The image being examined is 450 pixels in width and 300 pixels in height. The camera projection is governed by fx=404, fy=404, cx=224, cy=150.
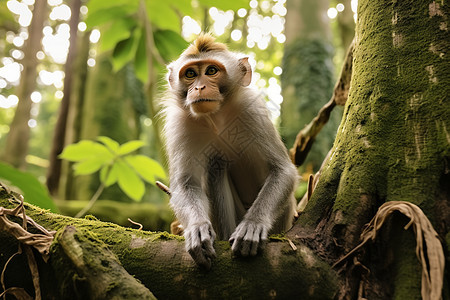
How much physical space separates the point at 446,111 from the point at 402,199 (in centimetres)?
52

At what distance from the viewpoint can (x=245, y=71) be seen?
3.99m

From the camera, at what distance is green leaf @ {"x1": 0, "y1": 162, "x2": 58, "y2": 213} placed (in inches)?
111

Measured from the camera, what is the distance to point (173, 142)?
149 inches

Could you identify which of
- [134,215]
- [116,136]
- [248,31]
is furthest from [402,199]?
[248,31]

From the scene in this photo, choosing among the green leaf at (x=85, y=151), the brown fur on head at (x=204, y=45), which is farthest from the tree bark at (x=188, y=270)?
the green leaf at (x=85, y=151)

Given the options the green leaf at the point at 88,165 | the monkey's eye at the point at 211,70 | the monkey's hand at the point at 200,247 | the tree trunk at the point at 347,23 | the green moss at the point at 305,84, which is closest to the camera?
the monkey's hand at the point at 200,247

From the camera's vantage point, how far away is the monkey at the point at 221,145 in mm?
3434

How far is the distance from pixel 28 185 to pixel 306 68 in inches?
311

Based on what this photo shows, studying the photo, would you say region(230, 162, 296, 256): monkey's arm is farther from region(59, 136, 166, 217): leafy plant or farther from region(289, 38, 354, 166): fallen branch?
region(59, 136, 166, 217): leafy plant

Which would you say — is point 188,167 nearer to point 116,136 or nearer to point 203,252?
point 203,252

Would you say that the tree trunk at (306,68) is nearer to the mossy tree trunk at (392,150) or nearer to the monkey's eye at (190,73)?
the monkey's eye at (190,73)

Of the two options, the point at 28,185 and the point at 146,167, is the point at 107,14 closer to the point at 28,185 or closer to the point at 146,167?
the point at 146,167

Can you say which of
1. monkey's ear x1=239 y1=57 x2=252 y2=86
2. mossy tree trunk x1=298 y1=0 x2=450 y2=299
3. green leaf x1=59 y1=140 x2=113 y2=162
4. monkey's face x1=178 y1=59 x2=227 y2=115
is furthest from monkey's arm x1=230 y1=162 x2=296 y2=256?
green leaf x1=59 y1=140 x2=113 y2=162

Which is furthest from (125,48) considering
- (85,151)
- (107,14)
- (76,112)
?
(76,112)
